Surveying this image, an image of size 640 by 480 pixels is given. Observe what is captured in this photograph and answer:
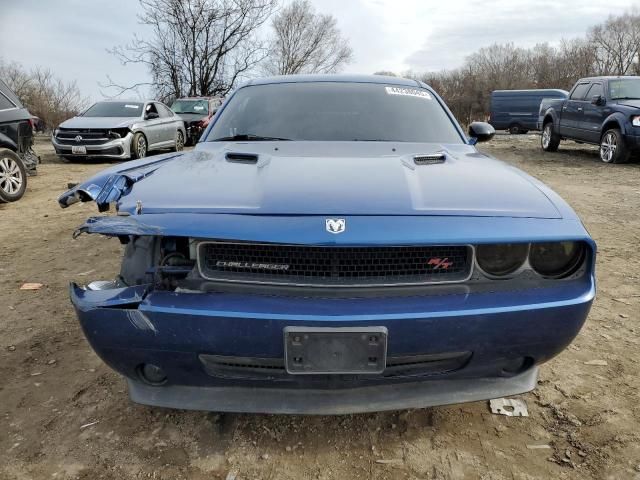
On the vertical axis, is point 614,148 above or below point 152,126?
below

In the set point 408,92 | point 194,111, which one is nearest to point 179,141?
point 194,111

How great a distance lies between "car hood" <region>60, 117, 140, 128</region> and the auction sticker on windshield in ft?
28.6

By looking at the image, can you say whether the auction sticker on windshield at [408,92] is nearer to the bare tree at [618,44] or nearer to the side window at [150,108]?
the side window at [150,108]

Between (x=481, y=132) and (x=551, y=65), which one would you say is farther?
(x=551, y=65)

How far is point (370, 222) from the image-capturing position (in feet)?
5.21

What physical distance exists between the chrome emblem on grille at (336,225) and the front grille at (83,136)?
9.95 metres

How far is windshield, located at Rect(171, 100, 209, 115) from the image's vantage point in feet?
52.5

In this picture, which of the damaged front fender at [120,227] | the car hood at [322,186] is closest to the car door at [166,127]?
the car hood at [322,186]

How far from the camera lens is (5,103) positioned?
6926 mm

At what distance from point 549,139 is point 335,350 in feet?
43.3

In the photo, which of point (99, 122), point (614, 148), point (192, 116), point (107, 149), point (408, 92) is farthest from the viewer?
point (192, 116)

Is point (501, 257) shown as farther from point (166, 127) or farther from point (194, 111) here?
point (194, 111)

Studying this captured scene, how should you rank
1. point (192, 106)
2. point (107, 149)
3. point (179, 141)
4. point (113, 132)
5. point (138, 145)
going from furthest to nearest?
point (192, 106), point (179, 141), point (138, 145), point (113, 132), point (107, 149)

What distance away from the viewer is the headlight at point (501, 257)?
1.73m
